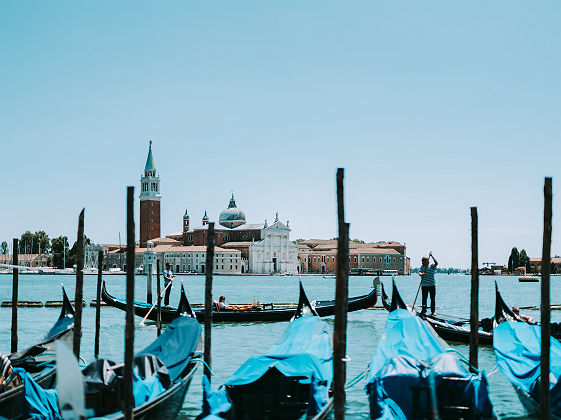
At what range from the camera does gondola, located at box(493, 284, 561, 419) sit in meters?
5.16

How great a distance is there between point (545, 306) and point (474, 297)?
193 centimetres

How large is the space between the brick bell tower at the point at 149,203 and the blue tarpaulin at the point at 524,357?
192 feet

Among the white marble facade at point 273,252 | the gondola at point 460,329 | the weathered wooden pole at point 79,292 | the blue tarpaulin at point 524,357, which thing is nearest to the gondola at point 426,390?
the blue tarpaulin at point 524,357

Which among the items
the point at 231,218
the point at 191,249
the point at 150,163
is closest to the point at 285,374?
the point at 191,249

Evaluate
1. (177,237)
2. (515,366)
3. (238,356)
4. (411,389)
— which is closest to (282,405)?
(411,389)

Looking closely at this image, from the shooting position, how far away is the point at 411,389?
16.1 ft

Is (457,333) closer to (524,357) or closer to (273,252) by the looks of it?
(524,357)

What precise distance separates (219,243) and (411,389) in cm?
6002

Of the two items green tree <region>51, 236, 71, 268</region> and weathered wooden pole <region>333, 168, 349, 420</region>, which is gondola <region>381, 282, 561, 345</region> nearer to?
weathered wooden pole <region>333, 168, 349, 420</region>

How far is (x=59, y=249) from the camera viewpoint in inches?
2338

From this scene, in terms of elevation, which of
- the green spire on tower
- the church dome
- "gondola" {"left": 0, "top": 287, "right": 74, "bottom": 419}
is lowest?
"gondola" {"left": 0, "top": 287, "right": 74, "bottom": 419}

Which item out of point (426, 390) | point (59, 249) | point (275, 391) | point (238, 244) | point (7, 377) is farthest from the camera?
point (238, 244)

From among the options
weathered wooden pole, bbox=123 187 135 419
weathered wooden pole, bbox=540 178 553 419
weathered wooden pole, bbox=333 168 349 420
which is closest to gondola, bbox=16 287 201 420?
weathered wooden pole, bbox=123 187 135 419

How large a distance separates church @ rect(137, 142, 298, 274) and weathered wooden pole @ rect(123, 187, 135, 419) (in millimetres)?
55747
